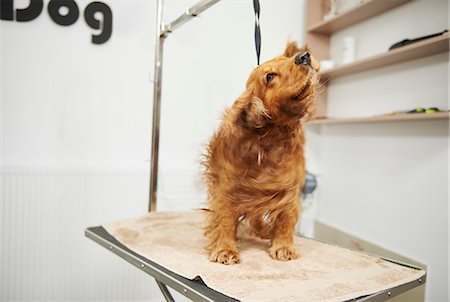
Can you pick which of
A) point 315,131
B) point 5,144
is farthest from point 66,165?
point 315,131

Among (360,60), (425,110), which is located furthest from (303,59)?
(360,60)

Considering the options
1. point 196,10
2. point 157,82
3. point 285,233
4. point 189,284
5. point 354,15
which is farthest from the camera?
point 354,15

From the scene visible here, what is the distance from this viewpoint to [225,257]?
950 mm

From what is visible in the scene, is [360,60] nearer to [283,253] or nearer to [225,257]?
[283,253]

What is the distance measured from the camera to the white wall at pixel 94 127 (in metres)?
1.75

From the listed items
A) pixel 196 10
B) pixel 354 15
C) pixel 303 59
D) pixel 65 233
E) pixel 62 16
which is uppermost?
pixel 354 15

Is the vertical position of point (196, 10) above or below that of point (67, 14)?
below

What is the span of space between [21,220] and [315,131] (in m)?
1.83

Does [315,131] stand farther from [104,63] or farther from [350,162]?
[104,63]

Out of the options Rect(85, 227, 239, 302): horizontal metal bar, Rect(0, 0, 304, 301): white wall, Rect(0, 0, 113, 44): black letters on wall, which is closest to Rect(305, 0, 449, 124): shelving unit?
Rect(0, 0, 304, 301): white wall

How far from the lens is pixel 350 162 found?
222cm

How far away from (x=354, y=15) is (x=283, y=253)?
5.20 feet

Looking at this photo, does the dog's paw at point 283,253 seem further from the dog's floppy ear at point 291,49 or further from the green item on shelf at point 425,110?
the green item on shelf at point 425,110

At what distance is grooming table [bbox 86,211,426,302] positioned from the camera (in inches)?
30.5
